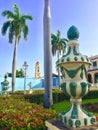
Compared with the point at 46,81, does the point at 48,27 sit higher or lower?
higher

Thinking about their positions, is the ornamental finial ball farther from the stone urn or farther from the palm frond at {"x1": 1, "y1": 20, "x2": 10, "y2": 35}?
the palm frond at {"x1": 1, "y1": 20, "x2": 10, "y2": 35}

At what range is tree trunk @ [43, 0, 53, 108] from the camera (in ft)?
44.7

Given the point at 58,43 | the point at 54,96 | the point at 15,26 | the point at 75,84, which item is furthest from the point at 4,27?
the point at 75,84

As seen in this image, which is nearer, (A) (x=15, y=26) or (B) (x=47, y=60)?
(B) (x=47, y=60)

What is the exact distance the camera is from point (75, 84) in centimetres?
288

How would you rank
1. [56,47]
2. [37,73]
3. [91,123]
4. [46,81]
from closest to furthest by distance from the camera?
[91,123] → [46,81] → [56,47] → [37,73]

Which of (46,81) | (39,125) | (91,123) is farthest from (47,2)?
(91,123)

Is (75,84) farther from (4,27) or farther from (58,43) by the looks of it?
(58,43)

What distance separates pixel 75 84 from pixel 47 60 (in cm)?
1109

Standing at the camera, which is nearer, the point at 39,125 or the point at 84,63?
the point at 84,63

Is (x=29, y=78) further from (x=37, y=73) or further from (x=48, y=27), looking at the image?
(x=48, y=27)

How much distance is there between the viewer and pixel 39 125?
4516mm

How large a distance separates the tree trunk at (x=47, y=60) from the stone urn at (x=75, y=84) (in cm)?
1051

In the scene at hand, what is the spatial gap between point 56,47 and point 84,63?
44399mm
